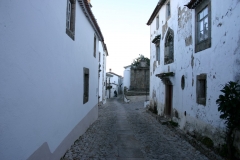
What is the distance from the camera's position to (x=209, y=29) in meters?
6.55

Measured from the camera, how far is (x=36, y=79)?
11.5 ft

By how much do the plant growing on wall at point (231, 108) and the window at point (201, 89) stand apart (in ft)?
6.48

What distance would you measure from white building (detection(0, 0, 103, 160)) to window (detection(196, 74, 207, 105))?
418 cm

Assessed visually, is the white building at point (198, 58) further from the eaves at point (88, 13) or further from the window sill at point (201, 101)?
the eaves at point (88, 13)

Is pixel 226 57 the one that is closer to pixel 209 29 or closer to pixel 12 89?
pixel 209 29

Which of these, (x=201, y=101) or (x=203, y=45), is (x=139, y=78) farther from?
(x=203, y=45)

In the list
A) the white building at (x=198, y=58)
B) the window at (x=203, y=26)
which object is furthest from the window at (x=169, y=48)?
the window at (x=203, y=26)

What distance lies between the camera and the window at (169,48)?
35.8 feet

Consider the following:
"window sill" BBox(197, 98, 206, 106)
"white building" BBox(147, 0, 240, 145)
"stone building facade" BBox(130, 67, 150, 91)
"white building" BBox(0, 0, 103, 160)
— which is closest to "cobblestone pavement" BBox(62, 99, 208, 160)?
"white building" BBox(0, 0, 103, 160)

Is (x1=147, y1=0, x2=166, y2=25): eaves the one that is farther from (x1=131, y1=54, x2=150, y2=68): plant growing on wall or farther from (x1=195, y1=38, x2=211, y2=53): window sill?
(x1=131, y1=54, x2=150, y2=68): plant growing on wall

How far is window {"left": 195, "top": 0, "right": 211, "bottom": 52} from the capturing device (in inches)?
261

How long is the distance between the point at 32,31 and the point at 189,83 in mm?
6554

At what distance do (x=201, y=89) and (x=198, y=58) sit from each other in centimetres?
108

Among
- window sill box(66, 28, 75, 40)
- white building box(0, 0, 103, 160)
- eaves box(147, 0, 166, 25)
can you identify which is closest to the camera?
white building box(0, 0, 103, 160)
